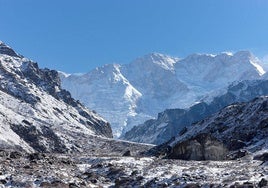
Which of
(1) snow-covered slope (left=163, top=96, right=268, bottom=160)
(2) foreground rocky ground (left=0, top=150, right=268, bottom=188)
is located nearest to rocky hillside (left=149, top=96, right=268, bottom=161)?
(1) snow-covered slope (left=163, top=96, right=268, bottom=160)

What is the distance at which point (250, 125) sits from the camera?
107562mm

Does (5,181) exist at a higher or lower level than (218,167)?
lower

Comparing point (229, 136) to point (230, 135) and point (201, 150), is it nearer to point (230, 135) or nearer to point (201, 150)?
point (230, 135)

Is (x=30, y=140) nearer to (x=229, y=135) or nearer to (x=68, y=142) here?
(x=68, y=142)

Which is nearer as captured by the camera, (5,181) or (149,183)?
(5,181)

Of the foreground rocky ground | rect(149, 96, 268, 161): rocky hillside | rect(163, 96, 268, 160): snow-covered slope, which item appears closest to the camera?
the foreground rocky ground

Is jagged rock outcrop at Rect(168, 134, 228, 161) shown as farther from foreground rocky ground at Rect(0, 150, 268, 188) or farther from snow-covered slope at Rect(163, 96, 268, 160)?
foreground rocky ground at Rect(0, 150, 268, 188)

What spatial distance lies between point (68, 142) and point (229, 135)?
9827cm

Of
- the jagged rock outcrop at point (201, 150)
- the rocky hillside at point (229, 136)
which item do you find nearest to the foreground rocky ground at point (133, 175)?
the rocky hillside at point (229, 136)

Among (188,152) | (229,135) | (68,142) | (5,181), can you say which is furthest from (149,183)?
(68,142)

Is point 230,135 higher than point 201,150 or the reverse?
higher

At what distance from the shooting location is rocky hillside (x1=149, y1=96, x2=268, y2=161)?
7231 cm

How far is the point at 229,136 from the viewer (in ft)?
353

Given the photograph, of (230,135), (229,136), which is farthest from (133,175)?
(230,135)
